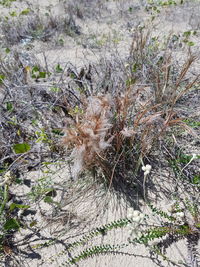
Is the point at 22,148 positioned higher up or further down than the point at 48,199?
higher up

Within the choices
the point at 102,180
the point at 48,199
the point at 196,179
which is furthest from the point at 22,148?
the point at 196,179

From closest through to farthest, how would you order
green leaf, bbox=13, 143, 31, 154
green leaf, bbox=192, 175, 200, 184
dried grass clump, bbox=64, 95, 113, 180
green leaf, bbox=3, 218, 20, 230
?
1. dried grass clump, bbox=64, 95, 113, 180
2. green leaf, bbox=3, 218, 20, 230
3. green leaf, bbox=192, 175, 200, 184
4. green leaf, bbox=13, 143, 31, 154

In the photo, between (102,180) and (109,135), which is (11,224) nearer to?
(102,180)

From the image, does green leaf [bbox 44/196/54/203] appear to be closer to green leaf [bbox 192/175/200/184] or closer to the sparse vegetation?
the sparse vegetation

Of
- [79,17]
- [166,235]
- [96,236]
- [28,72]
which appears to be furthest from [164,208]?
[79,17]

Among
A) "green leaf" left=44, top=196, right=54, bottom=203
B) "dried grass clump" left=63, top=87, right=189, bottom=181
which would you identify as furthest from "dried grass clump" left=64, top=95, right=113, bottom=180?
"green leaf" left=44, top=196, right=54, bottom=203

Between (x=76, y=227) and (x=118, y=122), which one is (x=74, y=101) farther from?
(x=76, y=227)

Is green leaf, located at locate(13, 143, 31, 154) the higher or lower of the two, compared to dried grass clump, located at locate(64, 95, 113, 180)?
lower

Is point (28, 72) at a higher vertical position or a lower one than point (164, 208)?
higher

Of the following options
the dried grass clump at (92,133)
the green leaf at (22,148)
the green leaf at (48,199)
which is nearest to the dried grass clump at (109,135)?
the dried grass clump at (92,133)

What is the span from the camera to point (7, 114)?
1.94 m

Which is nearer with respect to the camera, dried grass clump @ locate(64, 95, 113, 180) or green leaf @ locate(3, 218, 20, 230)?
dried grass clump @ locate(64, 95, 113, 180)

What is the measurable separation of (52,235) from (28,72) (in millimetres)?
1660

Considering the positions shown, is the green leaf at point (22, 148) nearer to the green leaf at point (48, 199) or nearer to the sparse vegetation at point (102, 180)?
the sparse vegetation at point (102, 180)
